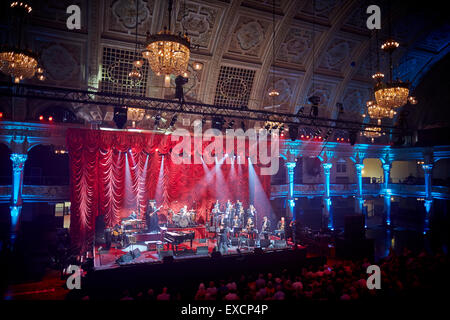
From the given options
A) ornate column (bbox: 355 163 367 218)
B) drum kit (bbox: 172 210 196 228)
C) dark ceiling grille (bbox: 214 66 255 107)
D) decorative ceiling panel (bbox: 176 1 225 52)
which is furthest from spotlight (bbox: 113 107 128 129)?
ornate column (bbox: 355 163 367 218)

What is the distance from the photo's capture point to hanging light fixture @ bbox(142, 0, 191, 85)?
605 cm

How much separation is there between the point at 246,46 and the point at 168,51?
9872 mm

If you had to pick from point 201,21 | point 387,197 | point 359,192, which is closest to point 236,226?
point 201,21

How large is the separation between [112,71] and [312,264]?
42.7 ft

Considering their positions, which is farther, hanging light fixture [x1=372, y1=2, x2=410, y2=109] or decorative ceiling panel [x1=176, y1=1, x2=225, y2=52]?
decorative ceiling panel [x1=176, y1=1, x2=225, y2=52]

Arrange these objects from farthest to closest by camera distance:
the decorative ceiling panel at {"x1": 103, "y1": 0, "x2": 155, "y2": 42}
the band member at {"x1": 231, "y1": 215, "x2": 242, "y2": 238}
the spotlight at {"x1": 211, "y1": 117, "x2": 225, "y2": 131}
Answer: the band member at {"x1": 231, "y1": 215, "x2": 242, "y2": 238} → the decorative ceiling panel at {"x1": 103, "y1": 0, "x2": 155, "y2": 42} → the spotlight at {"x1": 211, "y1": 117, "x2": 225, "y2": 131}

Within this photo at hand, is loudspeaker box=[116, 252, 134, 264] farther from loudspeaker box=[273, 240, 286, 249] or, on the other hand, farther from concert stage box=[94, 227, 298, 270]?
loudspeaker box=[273, 240, 286, 249]

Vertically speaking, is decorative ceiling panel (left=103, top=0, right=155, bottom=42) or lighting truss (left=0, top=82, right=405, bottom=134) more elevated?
decorative ceiling panel (left=103, top=0, right=155, bottom=42)

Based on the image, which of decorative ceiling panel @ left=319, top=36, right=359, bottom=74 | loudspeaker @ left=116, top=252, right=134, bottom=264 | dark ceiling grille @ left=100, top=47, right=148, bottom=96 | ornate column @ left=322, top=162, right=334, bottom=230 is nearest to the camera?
loudspeaker @ left=116, top=252, right=134, bottom=264

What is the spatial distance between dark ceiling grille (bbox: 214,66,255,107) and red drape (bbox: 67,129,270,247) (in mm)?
2936

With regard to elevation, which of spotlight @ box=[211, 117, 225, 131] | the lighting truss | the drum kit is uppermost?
the lighting truss

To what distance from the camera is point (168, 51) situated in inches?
241

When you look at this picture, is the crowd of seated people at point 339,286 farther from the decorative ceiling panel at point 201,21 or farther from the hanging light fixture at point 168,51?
the decorative ceiling panel at point 201,21
